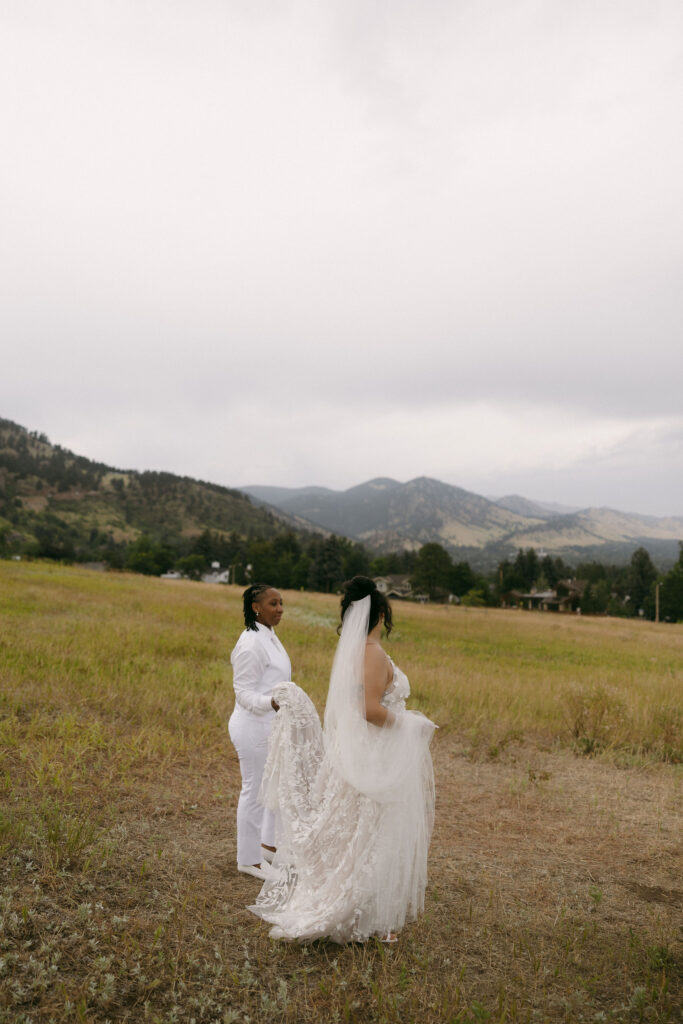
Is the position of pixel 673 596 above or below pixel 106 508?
below

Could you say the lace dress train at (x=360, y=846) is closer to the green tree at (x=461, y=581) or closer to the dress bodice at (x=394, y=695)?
the dress bodice at (x=394, y=695)

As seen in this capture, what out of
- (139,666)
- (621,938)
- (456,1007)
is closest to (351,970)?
(456,1007)

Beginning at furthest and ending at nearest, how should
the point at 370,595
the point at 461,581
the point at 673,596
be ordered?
the point at 461,581 < the point at 673,596 < the point at 370,595

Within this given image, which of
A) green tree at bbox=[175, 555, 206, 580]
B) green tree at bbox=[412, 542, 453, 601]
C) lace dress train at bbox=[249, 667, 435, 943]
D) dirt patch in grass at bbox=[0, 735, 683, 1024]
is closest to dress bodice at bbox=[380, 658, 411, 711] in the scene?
lace dress train at bbox=[249, 667, 435, 943]

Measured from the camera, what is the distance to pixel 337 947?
4504mm

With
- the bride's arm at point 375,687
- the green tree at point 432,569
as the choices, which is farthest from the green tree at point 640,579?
the bride's arm at point 375,687

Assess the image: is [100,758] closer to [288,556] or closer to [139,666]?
[139,666]

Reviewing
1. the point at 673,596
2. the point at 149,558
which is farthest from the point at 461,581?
the point at 149,558

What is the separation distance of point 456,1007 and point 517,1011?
369 millimetres

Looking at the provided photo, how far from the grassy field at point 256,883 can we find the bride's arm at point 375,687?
1.59m

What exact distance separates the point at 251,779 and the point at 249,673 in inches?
35.7

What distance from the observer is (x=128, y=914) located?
4.64m

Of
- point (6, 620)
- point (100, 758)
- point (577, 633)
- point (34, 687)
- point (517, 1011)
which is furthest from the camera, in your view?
point (577, 633)

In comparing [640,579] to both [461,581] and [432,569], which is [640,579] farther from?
[432,569]
